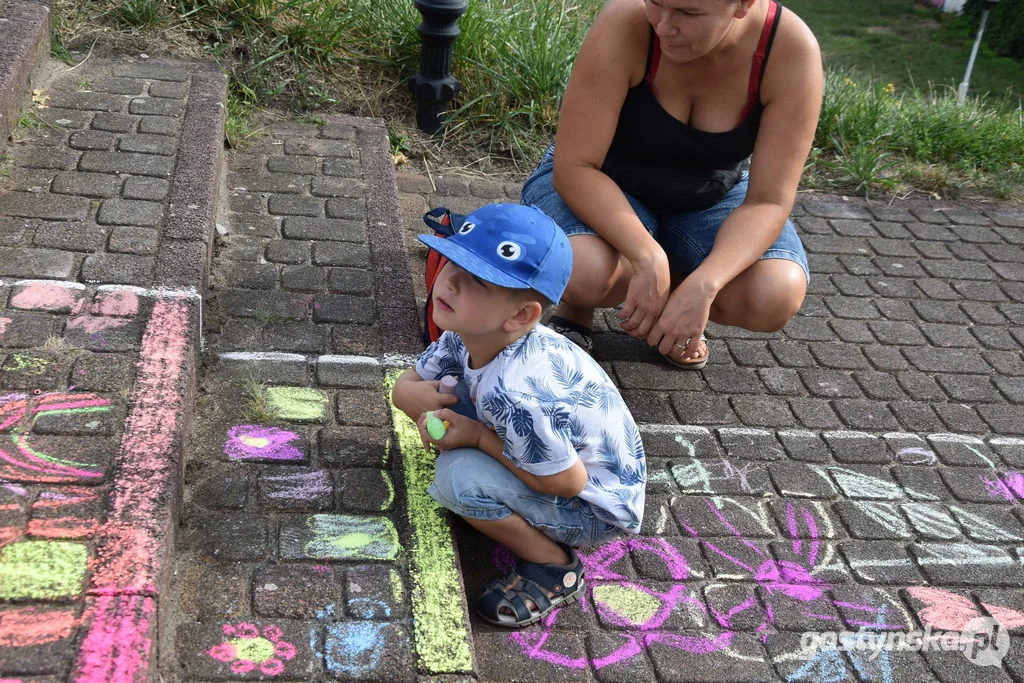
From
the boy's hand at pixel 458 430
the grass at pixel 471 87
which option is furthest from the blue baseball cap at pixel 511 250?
the grass at pixel 471 87

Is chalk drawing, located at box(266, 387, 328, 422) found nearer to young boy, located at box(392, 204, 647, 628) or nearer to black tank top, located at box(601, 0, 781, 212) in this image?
young boy, located at box(392, 204, 647, 628)

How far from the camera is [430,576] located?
251 centimetres

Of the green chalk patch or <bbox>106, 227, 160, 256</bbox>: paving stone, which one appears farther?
<bbox>106, 227, 160, 256</bbox>: paving stone

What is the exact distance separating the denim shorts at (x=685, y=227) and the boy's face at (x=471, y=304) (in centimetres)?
104

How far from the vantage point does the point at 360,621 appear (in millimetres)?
2344

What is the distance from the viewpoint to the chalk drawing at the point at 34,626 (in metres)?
2.01

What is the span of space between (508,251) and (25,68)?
277 cm

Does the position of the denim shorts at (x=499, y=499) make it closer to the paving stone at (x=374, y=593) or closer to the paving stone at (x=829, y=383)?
the paving stone at (x=374, y=593)

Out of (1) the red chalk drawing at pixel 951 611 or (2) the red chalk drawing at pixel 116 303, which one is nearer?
(1) the red chalk drawing at pixel 951 611

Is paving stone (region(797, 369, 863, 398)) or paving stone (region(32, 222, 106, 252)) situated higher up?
paving stone (region(32, 222, 106, 252))

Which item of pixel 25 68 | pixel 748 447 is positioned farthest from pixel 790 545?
pixel 25 68

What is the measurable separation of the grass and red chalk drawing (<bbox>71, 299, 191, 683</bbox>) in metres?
2.04

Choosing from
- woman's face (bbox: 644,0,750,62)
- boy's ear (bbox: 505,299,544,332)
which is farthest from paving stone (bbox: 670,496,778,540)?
woman's face (bbox: 644,0,750,62)

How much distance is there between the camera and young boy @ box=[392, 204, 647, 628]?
7.83 feet
